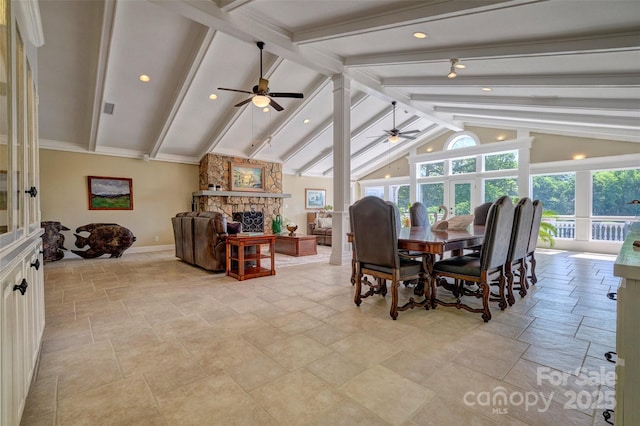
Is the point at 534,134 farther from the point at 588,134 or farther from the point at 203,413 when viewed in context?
the point at 203,413

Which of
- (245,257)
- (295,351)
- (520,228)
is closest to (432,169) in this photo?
(520,228)

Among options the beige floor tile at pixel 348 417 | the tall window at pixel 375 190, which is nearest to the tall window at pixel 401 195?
the tall window at pixel 375 190

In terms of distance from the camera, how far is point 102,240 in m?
5.93

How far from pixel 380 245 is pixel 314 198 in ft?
27.5

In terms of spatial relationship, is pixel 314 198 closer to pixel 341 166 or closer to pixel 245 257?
pixel 341 166

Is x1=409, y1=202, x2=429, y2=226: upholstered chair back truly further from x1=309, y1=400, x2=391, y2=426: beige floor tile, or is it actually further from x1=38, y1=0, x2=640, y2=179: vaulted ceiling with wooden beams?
x1=309, y1=400, x2=391, y2=426: beige floor tile

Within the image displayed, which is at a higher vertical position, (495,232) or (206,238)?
(495,232)

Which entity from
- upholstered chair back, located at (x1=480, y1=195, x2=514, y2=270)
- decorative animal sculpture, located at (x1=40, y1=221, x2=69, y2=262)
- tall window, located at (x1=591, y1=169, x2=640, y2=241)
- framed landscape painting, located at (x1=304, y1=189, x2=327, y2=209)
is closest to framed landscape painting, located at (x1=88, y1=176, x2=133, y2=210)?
decorative animal sculpture, located at (x1=40, y1=221, x2=69, y2=262)

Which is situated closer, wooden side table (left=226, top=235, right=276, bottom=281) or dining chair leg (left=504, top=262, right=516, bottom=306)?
dining chair leg (left=504, top=262, right=516, bottom=306)

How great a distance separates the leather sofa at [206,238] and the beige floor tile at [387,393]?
11.1 feet

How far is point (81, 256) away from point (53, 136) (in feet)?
8.62

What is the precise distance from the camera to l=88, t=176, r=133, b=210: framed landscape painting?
6.75m

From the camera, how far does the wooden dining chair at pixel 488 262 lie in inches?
103

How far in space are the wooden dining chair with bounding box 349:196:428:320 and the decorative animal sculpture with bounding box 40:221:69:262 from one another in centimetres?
590
